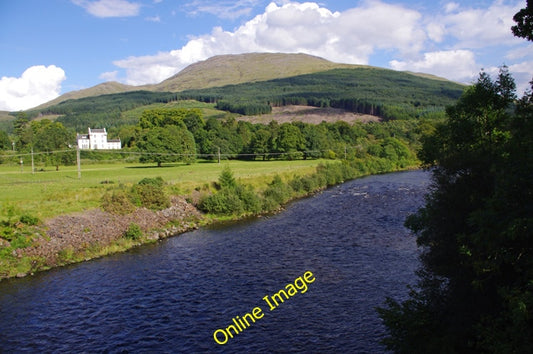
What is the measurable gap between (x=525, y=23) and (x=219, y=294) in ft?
66.5

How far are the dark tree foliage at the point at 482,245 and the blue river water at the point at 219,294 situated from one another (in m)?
3.58

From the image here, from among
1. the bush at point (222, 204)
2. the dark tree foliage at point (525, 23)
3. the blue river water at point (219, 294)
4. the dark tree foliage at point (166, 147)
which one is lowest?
the blue river water at point (219, 294)

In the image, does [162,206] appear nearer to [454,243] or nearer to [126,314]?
[126,314]

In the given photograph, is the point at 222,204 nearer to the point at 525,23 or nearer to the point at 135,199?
the point at 135,199

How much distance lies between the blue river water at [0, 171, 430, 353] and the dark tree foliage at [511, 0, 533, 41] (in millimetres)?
13924

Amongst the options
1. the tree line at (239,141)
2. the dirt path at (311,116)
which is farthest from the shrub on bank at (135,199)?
the dirt path at (311,116)

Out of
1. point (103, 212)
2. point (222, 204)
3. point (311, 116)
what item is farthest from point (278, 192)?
point (311, 116)

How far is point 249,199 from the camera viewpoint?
47.9 meters

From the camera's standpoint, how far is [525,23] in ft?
45.0

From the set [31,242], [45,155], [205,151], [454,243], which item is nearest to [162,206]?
[31,242]

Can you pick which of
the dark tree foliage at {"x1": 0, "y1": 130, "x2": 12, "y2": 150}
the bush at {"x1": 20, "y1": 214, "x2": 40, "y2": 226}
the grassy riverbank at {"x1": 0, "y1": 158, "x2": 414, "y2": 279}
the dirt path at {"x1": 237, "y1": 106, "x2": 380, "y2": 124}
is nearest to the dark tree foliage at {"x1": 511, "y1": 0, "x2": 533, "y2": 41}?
the grassy riverbank at {"x1": 0, "y1": 158, "x2": 414, "y2": 279}

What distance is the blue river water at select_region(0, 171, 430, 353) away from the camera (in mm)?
19062

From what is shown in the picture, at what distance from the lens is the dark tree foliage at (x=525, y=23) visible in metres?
13.5

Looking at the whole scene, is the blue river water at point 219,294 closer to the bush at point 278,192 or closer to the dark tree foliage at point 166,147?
the bush at point 278,192
